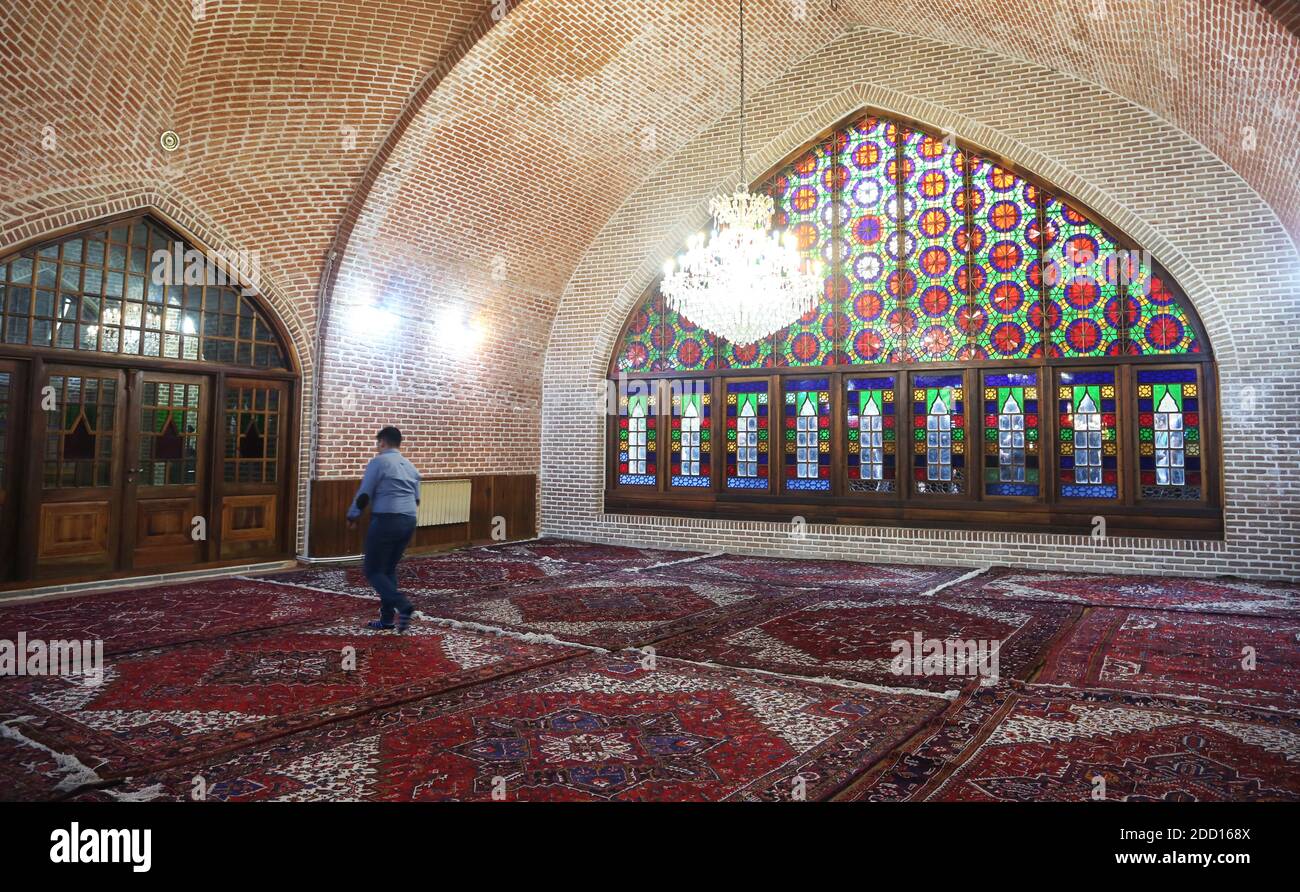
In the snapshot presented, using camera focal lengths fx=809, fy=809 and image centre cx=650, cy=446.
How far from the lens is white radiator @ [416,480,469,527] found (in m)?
9.43

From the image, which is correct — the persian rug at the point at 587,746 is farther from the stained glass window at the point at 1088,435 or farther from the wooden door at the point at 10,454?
the stained glass window at the point at 1088,435

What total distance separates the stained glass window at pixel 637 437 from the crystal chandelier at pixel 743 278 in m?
2.74

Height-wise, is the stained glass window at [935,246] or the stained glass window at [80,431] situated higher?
the stained glass window at [935,246]

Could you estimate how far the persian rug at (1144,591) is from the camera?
245 inches

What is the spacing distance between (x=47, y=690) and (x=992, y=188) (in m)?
9.08

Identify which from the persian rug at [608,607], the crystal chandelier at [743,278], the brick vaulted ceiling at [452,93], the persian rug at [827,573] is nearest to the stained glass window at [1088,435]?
the persian rug at [827,573]

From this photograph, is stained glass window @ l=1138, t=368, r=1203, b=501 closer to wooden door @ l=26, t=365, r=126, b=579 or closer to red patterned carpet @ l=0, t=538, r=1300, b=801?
red patterned carpet @ l=0, t=538, r=1300, b=801

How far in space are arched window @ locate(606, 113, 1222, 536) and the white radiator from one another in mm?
2138

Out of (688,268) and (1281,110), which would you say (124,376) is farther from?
(1281,110)

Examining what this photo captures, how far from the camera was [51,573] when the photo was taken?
6.82 meters

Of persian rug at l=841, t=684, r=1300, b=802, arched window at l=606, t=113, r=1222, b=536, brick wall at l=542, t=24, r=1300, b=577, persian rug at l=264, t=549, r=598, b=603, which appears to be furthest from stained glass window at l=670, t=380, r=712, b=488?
persian rug at l=841, t=684, r=1300, b=802

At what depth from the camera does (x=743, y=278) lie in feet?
24.6

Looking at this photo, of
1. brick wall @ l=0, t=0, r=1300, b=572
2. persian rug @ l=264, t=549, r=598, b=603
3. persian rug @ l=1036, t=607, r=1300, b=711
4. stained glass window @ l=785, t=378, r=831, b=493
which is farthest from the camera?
stained glass window @ l=785, t=378, r=831, b=493

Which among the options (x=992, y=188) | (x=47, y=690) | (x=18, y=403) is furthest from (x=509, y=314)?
(x=47, y=690)
